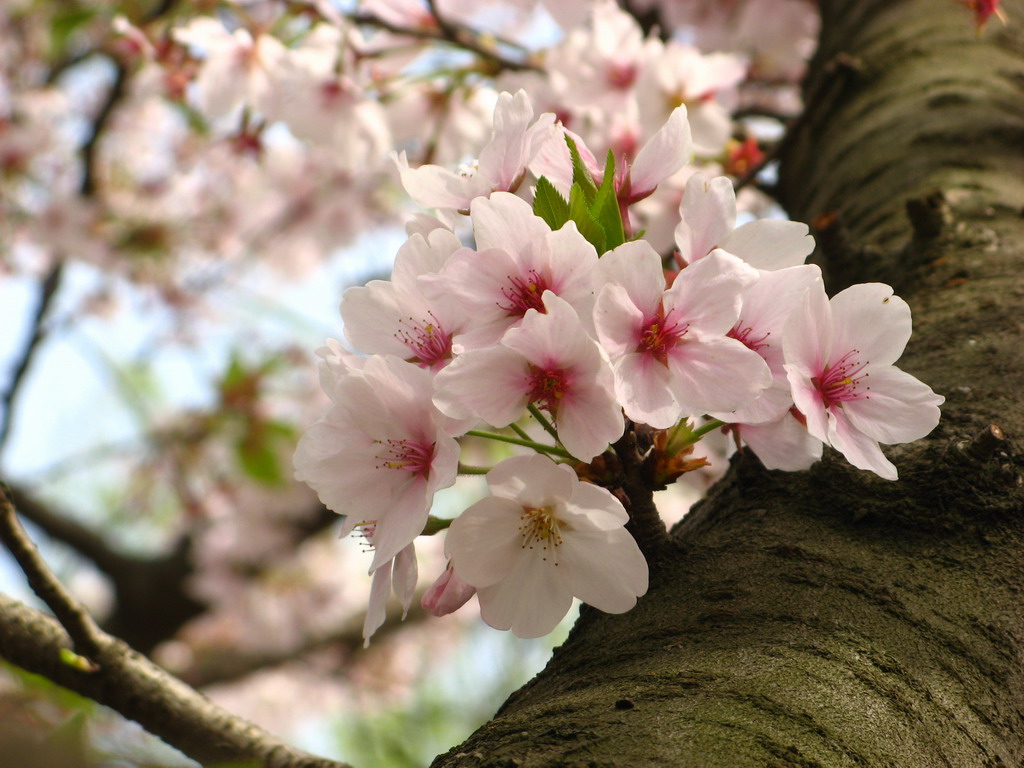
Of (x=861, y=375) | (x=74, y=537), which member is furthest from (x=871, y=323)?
(x=74, y=537)

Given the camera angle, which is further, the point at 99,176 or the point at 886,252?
the point at 99,176

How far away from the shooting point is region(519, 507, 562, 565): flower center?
72 centimetres

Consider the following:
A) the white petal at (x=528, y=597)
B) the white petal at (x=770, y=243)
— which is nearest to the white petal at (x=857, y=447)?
the white petal at (x=770, y=243)

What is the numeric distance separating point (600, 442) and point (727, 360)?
0.42 ft

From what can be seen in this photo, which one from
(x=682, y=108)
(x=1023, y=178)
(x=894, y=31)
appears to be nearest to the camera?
(x=682, y=108)

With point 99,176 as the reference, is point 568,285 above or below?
above

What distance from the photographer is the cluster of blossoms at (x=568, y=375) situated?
70 centimetres

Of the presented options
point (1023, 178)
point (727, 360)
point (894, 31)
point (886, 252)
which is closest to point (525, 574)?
point (727, 360)

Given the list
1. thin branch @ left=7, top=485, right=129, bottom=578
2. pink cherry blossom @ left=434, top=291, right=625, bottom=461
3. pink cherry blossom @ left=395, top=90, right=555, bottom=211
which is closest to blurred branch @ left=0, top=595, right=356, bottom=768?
pink cherry blossom @ left=434, top=291, right=625, bottom=461

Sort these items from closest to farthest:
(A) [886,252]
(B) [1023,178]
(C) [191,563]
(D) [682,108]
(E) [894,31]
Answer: (D) [682,108]
(A) [886,252]
(B) [1023,178]
(E) [894,31]
(C) [191,563]

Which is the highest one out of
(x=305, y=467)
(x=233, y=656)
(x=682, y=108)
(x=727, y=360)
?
(x=682, y=108)

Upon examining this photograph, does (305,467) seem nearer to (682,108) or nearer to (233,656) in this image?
(682,108)

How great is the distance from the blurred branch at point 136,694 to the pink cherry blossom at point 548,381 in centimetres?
53

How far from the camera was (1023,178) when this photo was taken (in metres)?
1.32
